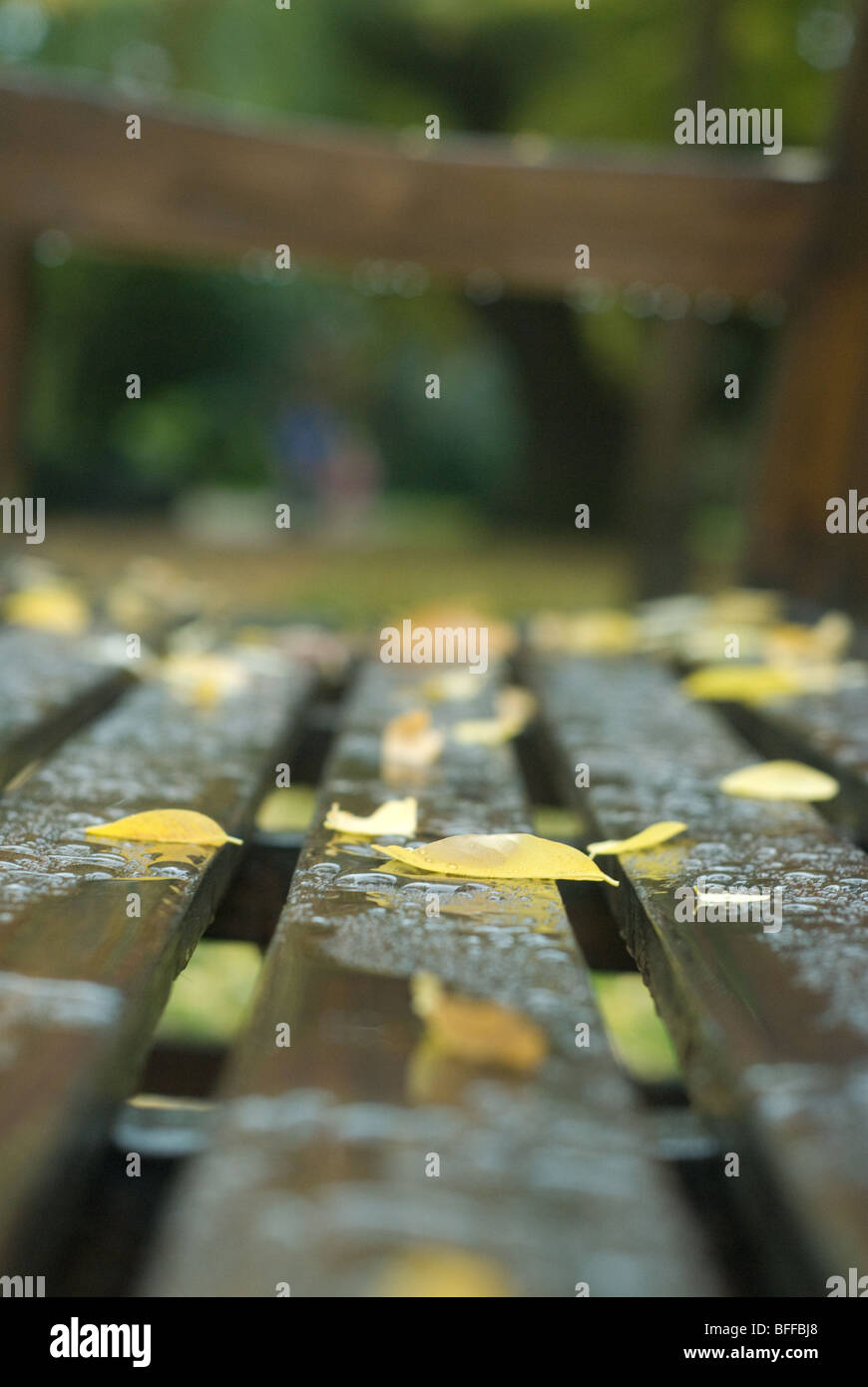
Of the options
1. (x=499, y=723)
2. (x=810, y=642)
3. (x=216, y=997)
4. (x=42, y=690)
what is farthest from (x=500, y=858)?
(x=216, y=997)

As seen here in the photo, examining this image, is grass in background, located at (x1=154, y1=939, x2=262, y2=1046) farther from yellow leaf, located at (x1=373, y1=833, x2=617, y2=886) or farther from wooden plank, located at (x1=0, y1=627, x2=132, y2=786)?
yellow leaf, located at (x1=373, y1=833, x2=617, y2=886)

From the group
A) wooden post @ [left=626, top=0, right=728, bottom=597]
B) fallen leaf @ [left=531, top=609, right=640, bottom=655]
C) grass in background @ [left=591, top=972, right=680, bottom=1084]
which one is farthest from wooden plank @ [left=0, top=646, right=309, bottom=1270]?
wooden post @ [left=626, top=0, right=728, bottom=597]

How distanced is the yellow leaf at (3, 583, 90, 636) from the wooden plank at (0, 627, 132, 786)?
7 cm

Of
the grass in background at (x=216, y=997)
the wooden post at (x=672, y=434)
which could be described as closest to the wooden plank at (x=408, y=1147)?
the grass in background at (x=216, y=997)

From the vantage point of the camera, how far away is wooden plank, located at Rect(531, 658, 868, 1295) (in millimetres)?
463

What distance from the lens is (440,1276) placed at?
41 cm

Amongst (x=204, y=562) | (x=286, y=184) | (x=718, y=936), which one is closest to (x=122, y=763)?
(x=718, y=936)

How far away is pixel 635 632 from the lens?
2.06m

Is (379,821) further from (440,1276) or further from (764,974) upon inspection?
(440,1276)

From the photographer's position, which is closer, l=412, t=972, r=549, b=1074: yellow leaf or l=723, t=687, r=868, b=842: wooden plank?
l=412, t=972, r=549, b=1074: yellow leaf

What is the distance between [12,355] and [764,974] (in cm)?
219

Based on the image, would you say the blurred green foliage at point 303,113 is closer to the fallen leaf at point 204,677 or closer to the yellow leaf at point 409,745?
the fallen leaf at point 204,677
